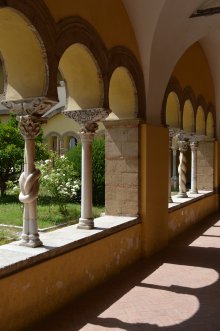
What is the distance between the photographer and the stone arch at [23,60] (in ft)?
12.1

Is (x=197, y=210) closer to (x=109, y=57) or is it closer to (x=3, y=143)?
(x=109, y=57)

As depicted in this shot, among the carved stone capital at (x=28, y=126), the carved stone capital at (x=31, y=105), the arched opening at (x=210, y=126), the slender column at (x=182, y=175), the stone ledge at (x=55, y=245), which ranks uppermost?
the arched opening at (x=210, y=126)

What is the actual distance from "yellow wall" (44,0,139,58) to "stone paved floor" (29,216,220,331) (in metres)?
2.83

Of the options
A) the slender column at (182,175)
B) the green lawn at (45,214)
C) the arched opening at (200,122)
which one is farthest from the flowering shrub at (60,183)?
the arched opening at (200,122)

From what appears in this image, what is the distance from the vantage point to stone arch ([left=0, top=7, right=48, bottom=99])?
12.1ft

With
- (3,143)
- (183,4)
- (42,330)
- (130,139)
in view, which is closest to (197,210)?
(130,139)

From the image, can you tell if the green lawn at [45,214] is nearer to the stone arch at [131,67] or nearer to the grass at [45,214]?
the grass at [45,214]

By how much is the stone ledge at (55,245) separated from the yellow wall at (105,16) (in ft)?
7.23

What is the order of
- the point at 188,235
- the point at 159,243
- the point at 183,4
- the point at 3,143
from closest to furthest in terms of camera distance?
the point at 183,4 → the point at 159,243 → the point at 188,235 → the point at 3,143

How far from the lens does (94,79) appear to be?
487cm

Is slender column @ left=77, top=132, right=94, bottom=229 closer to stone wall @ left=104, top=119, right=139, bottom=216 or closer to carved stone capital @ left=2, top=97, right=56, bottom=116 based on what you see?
stone wall @ left=104, top=119, right=139, bottom=216

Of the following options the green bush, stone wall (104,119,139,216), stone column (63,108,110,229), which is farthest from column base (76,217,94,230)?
the green bush

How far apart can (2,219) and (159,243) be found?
383 centimetres

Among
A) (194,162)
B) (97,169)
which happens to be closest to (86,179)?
(194,162)
